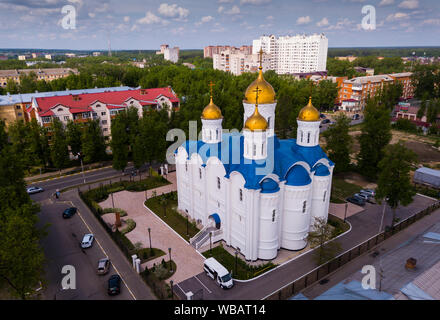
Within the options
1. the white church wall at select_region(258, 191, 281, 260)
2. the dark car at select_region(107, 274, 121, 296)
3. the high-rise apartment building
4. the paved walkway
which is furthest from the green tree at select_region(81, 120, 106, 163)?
the high-rise apartment building

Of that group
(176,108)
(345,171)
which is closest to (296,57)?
(176,108)

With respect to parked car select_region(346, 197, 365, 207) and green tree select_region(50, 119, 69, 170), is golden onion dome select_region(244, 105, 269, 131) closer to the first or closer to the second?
parked car select_region(346, 197, 365, 207)

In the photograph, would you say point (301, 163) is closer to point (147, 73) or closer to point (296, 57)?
point (147, 73)

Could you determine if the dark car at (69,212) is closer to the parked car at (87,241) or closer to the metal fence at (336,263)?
the parked car at (87,241)

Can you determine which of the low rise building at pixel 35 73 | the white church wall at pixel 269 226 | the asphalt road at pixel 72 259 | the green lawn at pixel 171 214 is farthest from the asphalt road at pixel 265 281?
the low rise building at pixel 35 73

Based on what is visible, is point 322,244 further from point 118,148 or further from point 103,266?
point 118,148

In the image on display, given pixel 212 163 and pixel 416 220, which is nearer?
pixel 212 163
